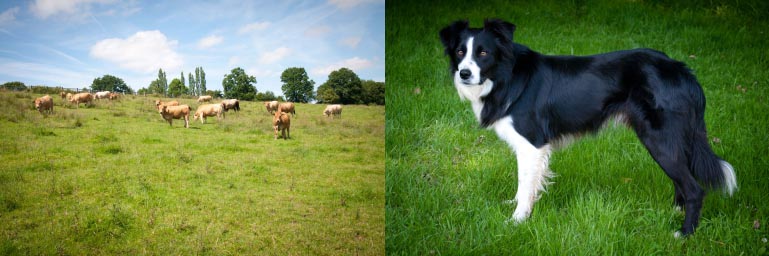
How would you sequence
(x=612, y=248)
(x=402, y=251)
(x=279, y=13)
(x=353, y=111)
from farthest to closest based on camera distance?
(x=353, y=111), (x=279, y=13), (x=402, y=251), (x=612, y=248)

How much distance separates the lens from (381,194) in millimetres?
3154

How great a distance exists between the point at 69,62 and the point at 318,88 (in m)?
1.30

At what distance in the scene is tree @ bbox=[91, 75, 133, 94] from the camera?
2.71 metres

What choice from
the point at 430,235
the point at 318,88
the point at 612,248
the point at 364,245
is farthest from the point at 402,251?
the point at 318,88

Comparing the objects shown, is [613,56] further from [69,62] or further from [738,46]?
[69,62]

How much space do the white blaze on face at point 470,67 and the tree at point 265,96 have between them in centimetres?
125

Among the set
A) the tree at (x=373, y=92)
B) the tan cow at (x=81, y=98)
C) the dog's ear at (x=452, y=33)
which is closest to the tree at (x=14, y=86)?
the tan cow at (x=81, y=98)

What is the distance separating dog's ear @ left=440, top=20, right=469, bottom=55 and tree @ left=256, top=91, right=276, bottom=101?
1159 millimetres

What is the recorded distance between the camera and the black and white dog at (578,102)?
7.13ft

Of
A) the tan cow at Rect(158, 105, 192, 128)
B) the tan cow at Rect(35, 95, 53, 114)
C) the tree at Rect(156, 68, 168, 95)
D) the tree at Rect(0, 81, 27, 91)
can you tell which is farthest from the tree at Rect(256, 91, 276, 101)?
the tree at Rect(0, 81, 27, 91)

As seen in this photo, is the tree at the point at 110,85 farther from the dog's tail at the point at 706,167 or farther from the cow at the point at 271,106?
the dog's tail at the point at 706,167

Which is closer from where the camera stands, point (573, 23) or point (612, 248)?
point (612, 248)

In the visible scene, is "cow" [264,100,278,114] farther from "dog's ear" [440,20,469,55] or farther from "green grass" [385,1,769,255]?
"dog's ear" [440,20,469,55]

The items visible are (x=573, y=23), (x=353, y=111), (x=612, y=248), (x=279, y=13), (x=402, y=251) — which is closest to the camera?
(x=612, y=248)
